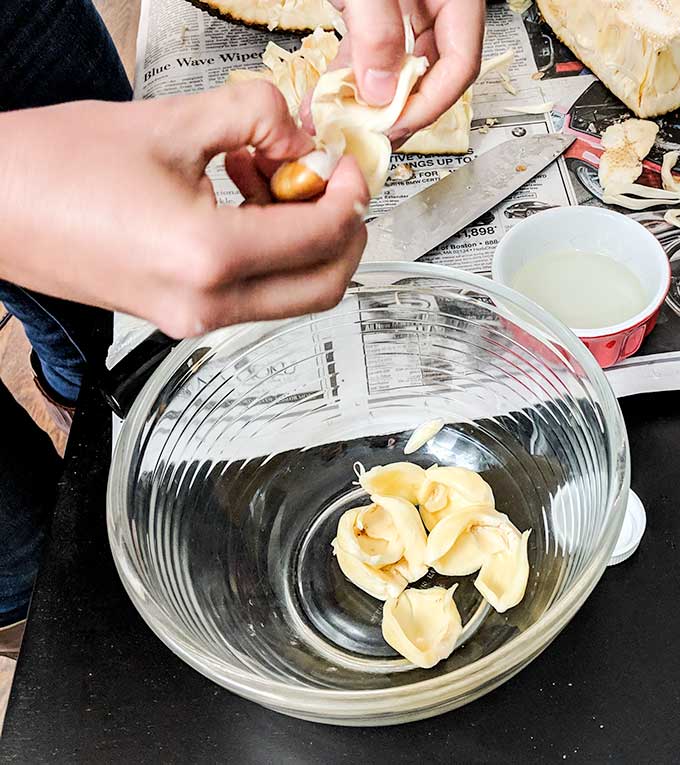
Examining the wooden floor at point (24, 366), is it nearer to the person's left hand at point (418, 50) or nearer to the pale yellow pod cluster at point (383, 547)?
the pale yellow pod cluster at point (383, 547)

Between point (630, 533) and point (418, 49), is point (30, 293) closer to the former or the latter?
point (418, 49)

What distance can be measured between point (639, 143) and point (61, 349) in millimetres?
557

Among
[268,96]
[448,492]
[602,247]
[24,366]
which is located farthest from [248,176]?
[24,366]

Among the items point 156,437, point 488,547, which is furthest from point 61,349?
point 488,547

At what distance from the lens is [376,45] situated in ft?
1.27

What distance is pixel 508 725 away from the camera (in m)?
0.45

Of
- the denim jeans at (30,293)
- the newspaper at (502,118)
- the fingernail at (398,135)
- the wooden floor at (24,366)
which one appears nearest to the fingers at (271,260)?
the fingernail at (398,135)

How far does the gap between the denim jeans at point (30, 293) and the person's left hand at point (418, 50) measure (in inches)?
12.5

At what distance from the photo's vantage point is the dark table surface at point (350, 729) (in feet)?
1.45

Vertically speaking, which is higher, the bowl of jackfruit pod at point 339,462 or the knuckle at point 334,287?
the knuckle at point 334,287

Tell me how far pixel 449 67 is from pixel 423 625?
0.95ft

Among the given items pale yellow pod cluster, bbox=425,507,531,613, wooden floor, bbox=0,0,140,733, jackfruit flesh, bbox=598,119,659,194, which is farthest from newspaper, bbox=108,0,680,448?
wooden floor, bbox=0,0,140,733

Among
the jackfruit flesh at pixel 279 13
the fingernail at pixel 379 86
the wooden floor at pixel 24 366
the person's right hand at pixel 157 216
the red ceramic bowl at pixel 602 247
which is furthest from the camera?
the wooden floor at pixel 24 366

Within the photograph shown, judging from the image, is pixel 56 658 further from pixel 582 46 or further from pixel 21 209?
pixel 582 46
